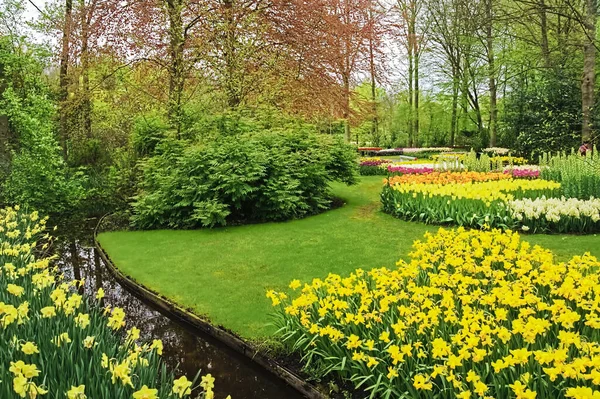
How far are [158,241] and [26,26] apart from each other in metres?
13.3

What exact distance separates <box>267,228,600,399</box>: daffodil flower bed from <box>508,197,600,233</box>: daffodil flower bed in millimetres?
2688

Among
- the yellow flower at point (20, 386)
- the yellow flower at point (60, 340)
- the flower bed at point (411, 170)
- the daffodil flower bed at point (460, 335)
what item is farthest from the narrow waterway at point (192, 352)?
the flower bed at point (411, 170)

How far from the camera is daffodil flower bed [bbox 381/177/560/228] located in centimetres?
695

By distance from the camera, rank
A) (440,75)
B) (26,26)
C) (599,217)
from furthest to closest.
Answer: (440,75) < (26,26) < (599,217)

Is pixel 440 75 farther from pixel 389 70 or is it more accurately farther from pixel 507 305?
pixel 507 305

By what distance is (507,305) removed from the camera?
3410 millimetres

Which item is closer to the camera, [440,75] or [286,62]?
[286,62]

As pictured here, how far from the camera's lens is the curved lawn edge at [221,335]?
3516 millimetres

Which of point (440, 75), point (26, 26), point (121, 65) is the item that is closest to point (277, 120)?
point (121, 65)

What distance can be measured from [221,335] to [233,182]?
4.31 m

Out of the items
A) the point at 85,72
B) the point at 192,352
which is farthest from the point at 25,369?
the point at 85,72

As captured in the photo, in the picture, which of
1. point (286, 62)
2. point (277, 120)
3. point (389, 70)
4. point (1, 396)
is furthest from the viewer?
point (389, 70)

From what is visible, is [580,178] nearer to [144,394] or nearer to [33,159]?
[144,394]

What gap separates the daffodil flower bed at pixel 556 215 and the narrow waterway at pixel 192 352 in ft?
15.4
